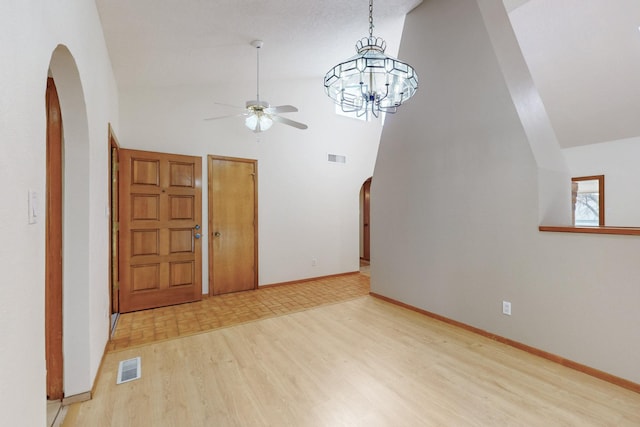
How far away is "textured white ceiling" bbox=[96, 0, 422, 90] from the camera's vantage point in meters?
2.50

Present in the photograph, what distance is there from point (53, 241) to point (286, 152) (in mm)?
3515

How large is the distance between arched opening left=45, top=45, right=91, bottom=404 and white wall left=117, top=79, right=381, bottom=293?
2064mm

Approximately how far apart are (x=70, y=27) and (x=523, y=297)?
3.79m

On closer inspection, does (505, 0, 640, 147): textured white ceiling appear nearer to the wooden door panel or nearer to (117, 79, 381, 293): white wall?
(117, 79, 381, 293): white wall

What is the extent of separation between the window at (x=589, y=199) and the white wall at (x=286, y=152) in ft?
12.8

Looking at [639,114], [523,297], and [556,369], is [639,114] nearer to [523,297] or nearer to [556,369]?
[523,297]

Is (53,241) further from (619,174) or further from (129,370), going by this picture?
(619,174)

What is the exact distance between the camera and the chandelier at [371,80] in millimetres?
1979

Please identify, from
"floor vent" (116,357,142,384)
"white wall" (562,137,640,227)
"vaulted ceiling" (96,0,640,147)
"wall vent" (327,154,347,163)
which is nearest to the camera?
"floor vent" (116,357,142,384)

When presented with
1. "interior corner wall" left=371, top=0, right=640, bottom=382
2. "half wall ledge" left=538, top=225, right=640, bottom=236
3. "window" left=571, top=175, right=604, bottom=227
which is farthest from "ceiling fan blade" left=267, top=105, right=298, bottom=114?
"window" left=571, top=175, right=604, bottom=227

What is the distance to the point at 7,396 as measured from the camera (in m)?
0.94

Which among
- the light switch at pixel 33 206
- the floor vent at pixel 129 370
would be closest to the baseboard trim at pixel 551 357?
the floor vent at pixel 129 370

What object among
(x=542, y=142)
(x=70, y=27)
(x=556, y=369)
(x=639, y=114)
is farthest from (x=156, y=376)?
(x=639, y=114)

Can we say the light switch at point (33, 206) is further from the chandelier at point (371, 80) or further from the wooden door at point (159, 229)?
the wooden door at point (159, 229)
